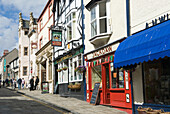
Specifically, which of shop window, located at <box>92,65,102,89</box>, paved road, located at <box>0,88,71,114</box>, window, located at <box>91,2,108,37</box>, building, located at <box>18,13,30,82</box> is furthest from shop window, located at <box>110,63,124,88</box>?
building, located at <box>18,13,30,82</box>

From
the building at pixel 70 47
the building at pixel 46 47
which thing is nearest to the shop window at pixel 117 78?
the building at pixel 70 47

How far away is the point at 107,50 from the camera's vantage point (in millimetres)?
13297

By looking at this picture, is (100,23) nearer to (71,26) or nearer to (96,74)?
(96,74)

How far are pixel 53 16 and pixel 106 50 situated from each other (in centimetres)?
1330

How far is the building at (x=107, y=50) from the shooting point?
1198cm

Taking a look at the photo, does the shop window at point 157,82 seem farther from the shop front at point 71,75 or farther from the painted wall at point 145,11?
the shop front at point 71,75

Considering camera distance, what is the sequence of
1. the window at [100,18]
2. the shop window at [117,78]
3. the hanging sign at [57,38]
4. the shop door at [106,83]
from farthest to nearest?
the hanging sign at [57,38]
the window at [100,18]
the shop door at [106,83]
the shop window at [117,78]

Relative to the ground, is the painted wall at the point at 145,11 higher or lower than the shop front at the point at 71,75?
higher

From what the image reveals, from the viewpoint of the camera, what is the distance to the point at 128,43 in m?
10.1

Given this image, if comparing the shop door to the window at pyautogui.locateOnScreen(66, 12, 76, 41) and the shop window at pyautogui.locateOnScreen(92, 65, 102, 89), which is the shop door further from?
the window at pyautogui.locateOnScreen(66, 12, 76, 41)

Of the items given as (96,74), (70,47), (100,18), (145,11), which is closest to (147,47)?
(145,11)

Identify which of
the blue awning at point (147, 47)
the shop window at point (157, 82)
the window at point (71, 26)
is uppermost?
the window at point (71, 26)

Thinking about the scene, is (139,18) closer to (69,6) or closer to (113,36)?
(113,36)

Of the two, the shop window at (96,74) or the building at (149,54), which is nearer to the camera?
the building at (149,54)
